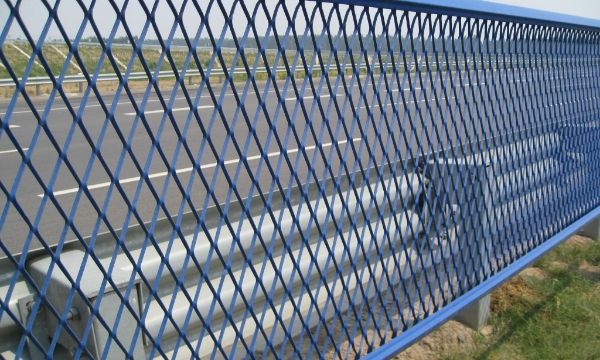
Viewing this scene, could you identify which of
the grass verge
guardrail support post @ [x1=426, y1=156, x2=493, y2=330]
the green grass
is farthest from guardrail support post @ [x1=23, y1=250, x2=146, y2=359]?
the green grass

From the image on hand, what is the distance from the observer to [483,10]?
7.53 feet

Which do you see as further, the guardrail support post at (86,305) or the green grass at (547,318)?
the green grass at (547,318)

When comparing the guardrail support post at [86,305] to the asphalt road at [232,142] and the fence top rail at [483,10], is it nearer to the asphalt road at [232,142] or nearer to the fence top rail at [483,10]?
the asphalt road at [232,142]

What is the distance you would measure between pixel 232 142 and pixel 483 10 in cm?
125

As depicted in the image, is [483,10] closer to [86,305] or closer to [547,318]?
[86,305]

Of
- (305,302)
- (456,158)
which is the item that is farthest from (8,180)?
(456,158)

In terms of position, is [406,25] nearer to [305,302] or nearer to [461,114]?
[461,114]

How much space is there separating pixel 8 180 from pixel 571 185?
6706 mm

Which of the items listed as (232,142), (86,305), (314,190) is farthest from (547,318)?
(86,305)

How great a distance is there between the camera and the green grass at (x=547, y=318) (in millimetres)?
3305

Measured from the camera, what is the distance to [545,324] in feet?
11.8

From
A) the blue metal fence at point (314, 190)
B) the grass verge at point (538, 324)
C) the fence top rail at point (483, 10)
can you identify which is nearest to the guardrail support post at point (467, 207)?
the blue metal fence at point (314, 190)

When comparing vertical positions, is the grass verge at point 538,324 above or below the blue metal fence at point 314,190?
below

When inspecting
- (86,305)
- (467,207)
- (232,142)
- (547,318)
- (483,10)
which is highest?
(483,10)
